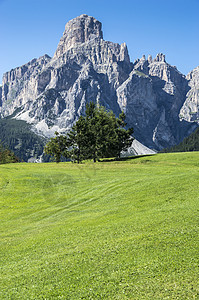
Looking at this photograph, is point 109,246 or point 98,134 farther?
point 98,134

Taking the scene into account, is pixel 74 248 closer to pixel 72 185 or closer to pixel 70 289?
pixel 70 289

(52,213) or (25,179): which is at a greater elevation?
(25,179)

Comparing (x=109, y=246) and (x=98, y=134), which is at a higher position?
(x=98, y=134)

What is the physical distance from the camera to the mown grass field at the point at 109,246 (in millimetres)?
9492

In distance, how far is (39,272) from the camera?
11.4 m

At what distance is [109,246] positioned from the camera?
13000 millimetres

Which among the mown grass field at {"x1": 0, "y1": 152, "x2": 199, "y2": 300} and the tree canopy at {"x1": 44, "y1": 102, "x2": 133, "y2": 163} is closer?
the mown grass field at {"x1": 0, "y1": 152, "x2": 199, "y2": 300}

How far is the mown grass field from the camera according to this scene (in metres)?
9.49

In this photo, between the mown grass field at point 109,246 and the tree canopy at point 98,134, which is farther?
the tree canopy at point 98,134

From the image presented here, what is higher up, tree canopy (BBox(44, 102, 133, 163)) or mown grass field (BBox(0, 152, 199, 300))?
tree canopy (BBox(44, 102, 133, 163))

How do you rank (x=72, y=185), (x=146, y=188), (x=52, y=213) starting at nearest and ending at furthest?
(x=52, y=213) < (x=146, y=188) < (x=72, y=185)

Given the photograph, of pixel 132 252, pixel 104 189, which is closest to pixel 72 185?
pixel 104 189

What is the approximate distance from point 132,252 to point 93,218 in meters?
8.35

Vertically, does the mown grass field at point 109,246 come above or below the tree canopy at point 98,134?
below
